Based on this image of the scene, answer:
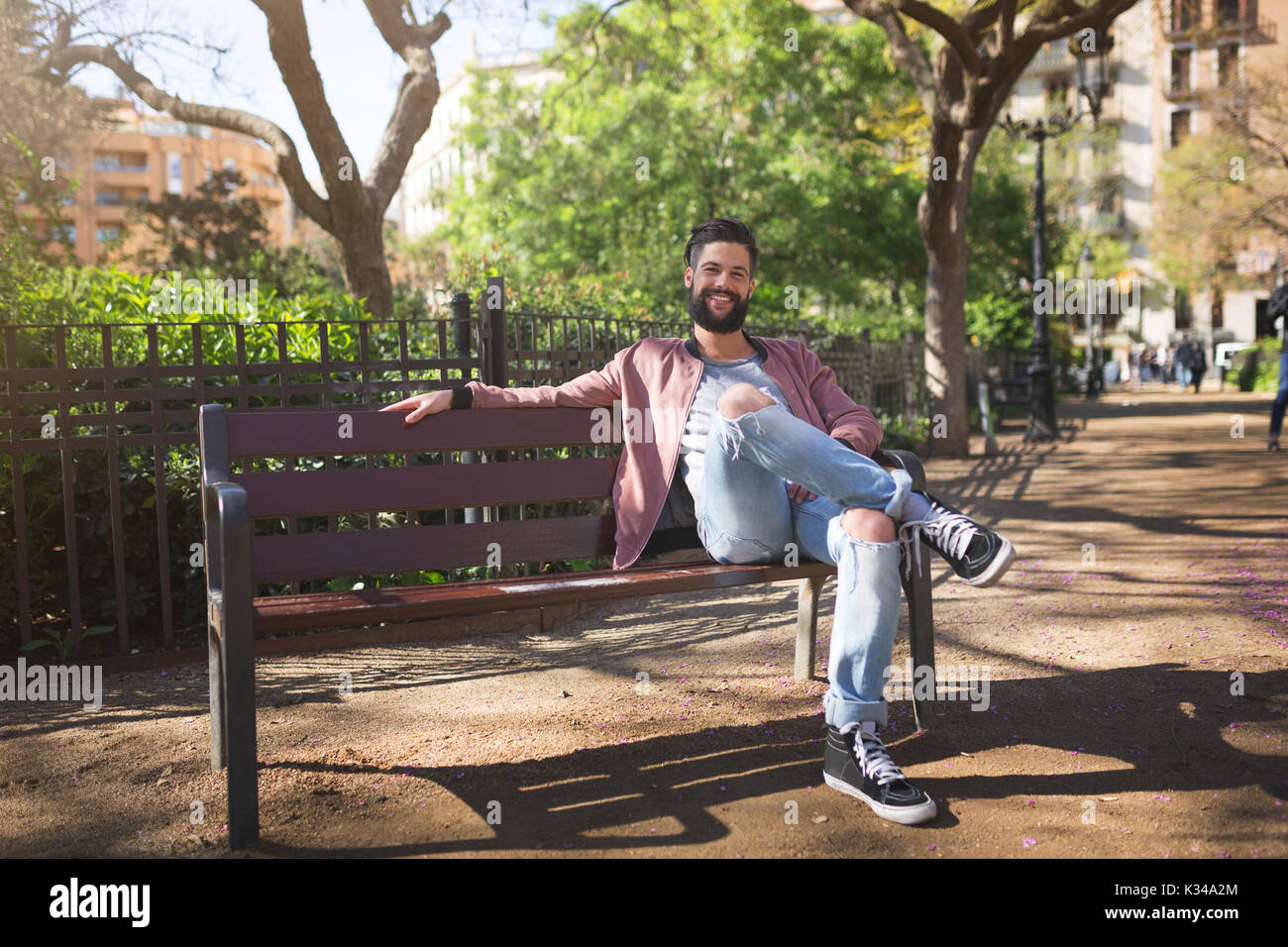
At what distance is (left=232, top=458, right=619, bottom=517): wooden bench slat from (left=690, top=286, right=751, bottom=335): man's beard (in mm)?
571

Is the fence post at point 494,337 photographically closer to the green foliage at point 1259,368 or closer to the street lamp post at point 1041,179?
the street lamp post at point 1041,179

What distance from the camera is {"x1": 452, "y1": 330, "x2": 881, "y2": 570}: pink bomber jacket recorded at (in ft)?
12.2

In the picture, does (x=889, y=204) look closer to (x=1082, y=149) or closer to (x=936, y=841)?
(x=936, y=841)

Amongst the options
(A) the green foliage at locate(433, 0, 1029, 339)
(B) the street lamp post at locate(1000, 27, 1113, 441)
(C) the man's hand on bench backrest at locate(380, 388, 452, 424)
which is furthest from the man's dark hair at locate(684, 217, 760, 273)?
(A) the green foliage at locate(433, 0, 1029, 339)

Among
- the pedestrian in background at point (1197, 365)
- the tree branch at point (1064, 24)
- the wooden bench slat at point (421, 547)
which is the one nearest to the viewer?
the wooden bench slat at point (421, 547)

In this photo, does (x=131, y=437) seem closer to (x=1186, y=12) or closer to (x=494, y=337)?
(x=494, y=337)

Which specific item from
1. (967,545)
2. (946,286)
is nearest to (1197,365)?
(946,286)

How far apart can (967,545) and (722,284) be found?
1226mm

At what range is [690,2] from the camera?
2212cm

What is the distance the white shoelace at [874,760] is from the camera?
9.65 feet

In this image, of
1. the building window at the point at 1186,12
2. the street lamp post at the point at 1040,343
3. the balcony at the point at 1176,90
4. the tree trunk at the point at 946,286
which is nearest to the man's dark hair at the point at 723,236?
the tree trunk at the point at 946,286

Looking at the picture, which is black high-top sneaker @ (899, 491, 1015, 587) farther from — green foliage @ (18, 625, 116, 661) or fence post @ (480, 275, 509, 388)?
green foliage @ (18, 625, 116, 661)

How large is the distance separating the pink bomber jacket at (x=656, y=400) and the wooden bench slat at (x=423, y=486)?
5.4 inches
